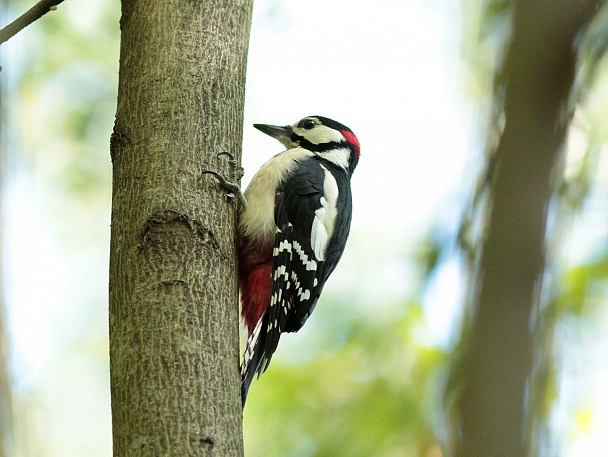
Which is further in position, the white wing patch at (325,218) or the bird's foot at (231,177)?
the white wing patch at (325,218)

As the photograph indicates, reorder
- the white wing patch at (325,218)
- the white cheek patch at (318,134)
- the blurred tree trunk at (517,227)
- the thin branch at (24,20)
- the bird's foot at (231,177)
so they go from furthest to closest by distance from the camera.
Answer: the white cheek patch at (318,134)
the white wing patch at (325,218)
the bird's foot at (231,177)
the thin branch at (24,20)
the blurred tree trunk at (517,227)

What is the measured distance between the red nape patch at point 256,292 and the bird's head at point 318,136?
1136 millimetres

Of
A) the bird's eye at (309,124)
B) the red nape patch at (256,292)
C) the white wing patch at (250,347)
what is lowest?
the white wing patch at (250,347)

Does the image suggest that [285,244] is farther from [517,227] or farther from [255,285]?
[517,227]

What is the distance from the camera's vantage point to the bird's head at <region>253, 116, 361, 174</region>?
4.25m

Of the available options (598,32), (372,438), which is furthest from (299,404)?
(598,32)

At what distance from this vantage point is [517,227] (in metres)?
0.77

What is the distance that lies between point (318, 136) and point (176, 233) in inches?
86.9

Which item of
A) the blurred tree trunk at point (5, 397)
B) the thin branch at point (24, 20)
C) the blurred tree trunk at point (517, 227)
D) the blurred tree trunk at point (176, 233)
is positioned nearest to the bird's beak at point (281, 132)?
the blurred tree trunk at point (176, 233)

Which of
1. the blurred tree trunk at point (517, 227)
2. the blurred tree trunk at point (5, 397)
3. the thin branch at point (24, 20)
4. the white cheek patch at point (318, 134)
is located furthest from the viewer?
the white cheek patch at point (318, 134)

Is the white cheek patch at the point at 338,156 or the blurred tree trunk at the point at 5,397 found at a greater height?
the white cheek patch at the point at 338,156

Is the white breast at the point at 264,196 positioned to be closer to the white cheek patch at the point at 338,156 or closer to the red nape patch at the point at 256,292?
the red nape patch at the point at 256,292

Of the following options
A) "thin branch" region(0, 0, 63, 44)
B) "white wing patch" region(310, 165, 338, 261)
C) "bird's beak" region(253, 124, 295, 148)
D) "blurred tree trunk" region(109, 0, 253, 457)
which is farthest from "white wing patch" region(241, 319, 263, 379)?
"thin branch" region(0, 0, 63, 44)

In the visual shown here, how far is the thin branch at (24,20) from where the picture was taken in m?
2.32
